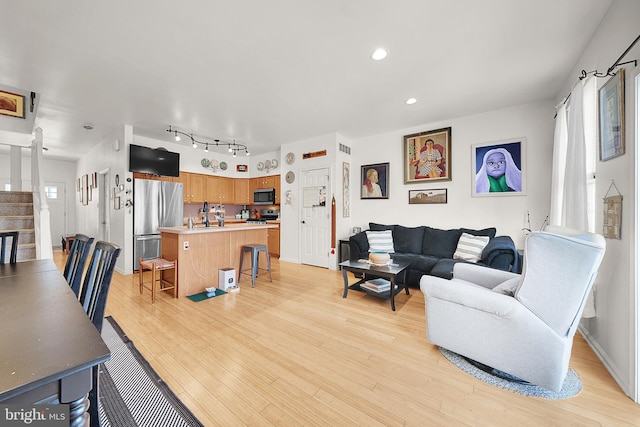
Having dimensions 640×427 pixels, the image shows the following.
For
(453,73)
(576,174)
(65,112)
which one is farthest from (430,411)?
(65,112)

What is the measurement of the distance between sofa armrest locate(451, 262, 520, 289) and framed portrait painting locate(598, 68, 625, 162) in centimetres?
114

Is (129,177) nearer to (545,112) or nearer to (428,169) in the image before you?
(428,169)

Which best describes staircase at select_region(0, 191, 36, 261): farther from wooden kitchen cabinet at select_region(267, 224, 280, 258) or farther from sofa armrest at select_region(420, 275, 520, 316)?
Result: sofa armrest at select_region(420, 275, 520, 316)

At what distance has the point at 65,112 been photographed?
12.3 ft

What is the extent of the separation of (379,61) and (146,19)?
80.2 inches

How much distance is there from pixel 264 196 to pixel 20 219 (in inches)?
159

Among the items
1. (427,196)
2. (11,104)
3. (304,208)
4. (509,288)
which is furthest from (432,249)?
(11,104)

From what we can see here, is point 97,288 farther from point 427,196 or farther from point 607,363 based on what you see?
point 427,196

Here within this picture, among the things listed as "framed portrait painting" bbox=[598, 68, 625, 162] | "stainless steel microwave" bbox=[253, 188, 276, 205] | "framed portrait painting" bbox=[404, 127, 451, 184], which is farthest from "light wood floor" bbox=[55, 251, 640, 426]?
"stainless steel microwave" bbox=[253, 188, 276, 205]

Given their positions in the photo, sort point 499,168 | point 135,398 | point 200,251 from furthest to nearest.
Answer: point 499,168
point 200,251
point 135,398

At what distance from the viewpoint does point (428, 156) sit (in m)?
4.37

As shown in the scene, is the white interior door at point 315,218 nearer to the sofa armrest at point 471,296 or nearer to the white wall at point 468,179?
the white wall at point 468,179

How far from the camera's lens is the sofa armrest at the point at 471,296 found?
1630mm

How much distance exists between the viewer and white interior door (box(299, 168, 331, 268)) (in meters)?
5.04
